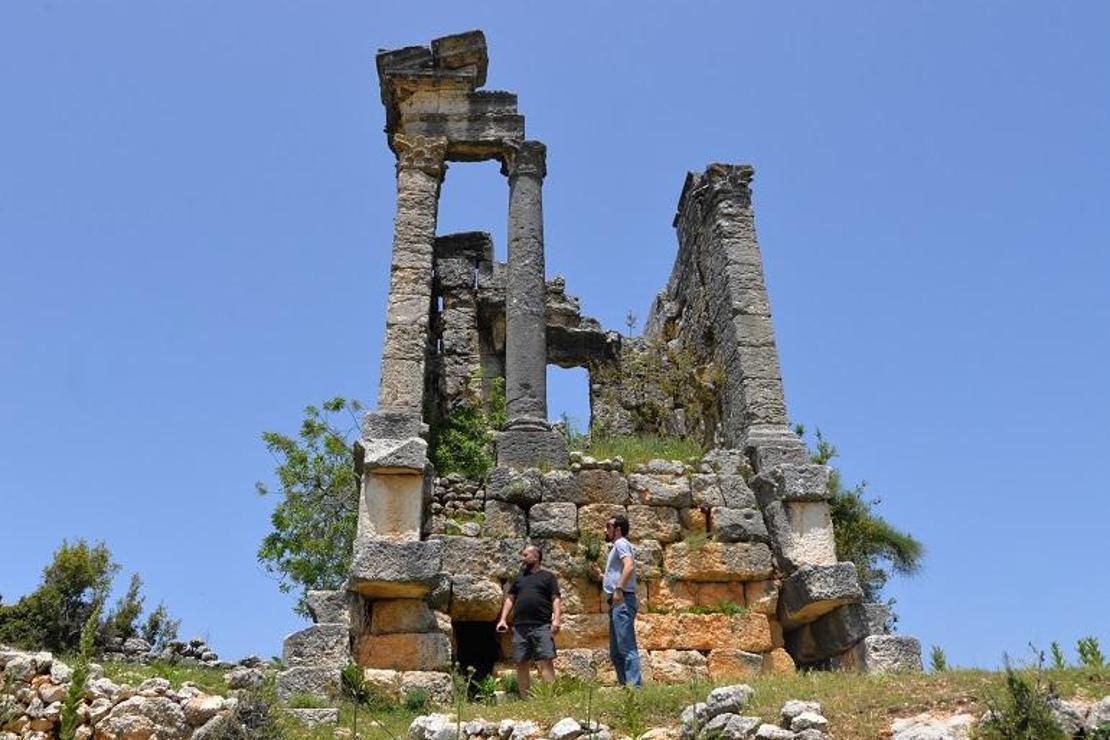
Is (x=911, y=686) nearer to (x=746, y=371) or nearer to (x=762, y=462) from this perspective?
(x=762, y=462)

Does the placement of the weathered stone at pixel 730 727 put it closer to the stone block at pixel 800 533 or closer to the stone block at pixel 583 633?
the stone block at pixel 583 633

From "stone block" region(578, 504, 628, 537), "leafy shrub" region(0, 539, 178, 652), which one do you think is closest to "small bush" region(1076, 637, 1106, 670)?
"stone block" region(578, 504, 628, 537)

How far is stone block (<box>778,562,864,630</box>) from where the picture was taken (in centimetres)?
966

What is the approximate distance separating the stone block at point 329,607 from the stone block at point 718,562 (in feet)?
10.7

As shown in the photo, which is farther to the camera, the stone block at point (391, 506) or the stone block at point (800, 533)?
the stone block at point (800, 533)

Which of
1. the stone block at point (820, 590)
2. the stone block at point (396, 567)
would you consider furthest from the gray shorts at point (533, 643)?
the stone block at point (820, 590)

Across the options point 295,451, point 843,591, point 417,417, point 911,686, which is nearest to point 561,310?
point 295,451

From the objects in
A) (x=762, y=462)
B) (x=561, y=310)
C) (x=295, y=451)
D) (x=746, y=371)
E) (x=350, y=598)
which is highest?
(x=561, y=310)

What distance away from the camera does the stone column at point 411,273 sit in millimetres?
10711

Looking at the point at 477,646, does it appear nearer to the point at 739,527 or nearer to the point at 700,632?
the point at 700,632

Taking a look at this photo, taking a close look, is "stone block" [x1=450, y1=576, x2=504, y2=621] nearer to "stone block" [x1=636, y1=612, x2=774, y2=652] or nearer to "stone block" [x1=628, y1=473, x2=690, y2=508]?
"stone block" [x1=636, y1=612, x2=774, y2=652]

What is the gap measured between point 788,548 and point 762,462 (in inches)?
39.8

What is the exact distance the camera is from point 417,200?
1189cm

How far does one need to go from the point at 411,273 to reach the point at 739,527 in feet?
15.3
